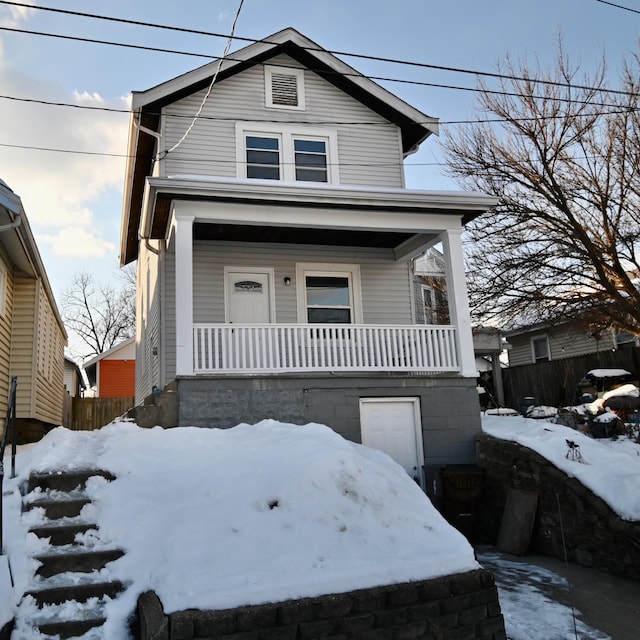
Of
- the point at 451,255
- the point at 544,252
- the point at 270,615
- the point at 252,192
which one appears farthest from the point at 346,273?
the point at 270,615

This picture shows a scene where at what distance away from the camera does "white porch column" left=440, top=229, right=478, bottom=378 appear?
968 cm

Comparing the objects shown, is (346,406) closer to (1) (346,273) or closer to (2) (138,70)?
(1) (346,273)

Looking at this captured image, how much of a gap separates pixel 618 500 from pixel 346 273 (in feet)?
21.6

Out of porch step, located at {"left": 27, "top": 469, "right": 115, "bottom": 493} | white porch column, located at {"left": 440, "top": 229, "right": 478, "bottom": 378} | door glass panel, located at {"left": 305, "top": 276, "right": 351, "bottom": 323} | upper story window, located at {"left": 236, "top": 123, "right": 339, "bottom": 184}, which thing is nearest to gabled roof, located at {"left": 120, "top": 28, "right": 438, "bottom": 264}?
upper story window, located at {"left": 236, "top": 123, "right": 339, "bottom": 184}

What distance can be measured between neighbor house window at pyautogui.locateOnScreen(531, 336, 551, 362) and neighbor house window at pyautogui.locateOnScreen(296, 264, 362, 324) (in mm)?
15485

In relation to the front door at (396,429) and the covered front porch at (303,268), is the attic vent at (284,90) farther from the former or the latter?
the front door at (396,429)

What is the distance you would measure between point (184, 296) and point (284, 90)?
607 cm

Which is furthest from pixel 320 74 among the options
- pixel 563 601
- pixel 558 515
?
pixel 563 601

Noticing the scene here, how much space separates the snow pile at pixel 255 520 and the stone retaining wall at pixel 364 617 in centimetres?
9

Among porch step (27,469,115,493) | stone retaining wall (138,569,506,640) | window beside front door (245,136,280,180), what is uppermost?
window beside front door (245,136,280,180)

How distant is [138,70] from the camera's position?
9.34 meters

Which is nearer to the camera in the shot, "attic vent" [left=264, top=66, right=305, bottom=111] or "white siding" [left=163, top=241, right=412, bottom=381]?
"white siding" [left=163, top=241, right=412, bottom=381]

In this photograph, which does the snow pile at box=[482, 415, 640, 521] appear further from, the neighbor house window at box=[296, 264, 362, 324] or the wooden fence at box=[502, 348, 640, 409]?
the wooden fence at box=[502, 348, 640, 409]

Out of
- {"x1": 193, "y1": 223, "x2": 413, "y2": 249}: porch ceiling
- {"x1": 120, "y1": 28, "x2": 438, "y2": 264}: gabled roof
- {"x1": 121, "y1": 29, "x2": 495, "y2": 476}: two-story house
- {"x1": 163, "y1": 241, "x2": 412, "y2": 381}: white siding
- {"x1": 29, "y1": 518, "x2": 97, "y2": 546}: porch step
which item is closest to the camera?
{"x1": 29, "y1": 518, "x2": 97, "y2": 546}: porch step
